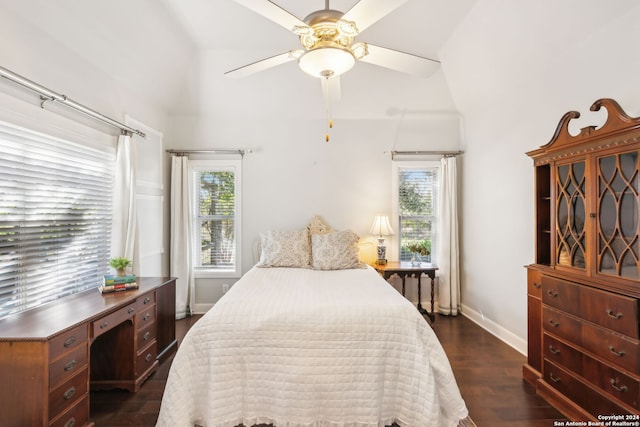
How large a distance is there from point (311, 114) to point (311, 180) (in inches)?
34.2

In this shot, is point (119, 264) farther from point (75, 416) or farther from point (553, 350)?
point (553, 350)

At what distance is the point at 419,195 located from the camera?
417 cm

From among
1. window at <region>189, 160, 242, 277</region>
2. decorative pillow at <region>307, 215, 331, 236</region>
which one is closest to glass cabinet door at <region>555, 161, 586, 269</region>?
decorative pillow at <region>307, 215, 331, 236</region>

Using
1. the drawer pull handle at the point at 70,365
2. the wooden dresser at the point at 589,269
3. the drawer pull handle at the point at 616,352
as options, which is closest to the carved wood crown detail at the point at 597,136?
the wooden dresser at the point at 589,269

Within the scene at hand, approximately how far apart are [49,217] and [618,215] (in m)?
3.67

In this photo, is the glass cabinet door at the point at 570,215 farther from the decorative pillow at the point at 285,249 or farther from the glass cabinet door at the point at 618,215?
the decorative pillow at the point at 285,249

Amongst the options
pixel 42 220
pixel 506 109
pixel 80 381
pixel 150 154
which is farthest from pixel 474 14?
pixel 80 381

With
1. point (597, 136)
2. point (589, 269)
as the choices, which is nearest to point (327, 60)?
point (597, 136)

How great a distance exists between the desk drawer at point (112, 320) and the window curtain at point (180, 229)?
63.6 inches

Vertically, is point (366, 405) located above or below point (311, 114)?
below

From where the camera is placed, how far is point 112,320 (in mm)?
2008

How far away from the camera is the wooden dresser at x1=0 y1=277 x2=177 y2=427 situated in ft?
4.83

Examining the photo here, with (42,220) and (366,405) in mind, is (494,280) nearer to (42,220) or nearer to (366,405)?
(366,405)

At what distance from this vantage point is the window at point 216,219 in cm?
401
